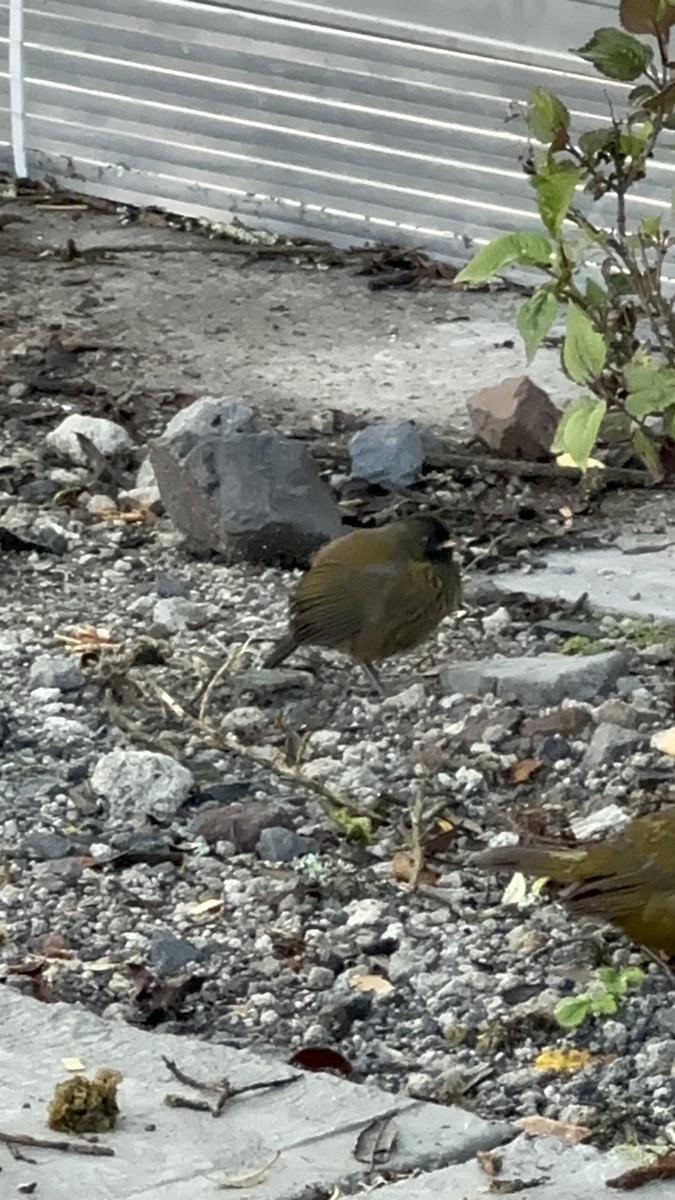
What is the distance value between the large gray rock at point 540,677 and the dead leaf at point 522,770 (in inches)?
12.1

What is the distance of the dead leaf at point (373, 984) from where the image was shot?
12.7 ft

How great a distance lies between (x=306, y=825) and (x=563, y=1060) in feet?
3.57

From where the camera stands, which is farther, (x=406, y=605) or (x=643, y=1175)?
(x=406, y=605)

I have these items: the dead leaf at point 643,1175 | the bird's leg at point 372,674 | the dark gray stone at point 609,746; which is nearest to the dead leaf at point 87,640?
the bird's leg at point 372,674

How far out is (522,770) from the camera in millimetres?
4758

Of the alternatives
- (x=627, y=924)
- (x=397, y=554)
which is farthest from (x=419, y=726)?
(x=627, y=924)

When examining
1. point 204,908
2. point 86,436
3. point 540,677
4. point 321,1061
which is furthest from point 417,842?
point 86,436

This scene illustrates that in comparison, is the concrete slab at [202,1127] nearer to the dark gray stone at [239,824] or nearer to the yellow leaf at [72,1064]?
the yellow leaf at [72,1064]

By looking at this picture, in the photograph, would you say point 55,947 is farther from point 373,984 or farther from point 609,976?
point 609,976

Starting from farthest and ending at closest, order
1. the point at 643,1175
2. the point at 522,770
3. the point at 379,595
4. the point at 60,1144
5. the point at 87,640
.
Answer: the point at 87,640 → the point at 379,595 → the point at 522,770 → the point at 60,1144 → the point at 643,1175

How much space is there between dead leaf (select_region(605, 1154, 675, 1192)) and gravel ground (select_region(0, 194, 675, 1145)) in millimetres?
232

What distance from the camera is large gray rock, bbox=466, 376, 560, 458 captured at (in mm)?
6871

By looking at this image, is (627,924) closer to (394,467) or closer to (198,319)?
(394,467)

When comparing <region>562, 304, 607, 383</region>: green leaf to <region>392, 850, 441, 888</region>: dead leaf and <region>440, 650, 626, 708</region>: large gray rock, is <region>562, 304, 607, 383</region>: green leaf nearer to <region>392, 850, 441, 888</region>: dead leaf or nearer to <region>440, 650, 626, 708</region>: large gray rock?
<region>392, 850, 441, 888</region>: dead leaf
